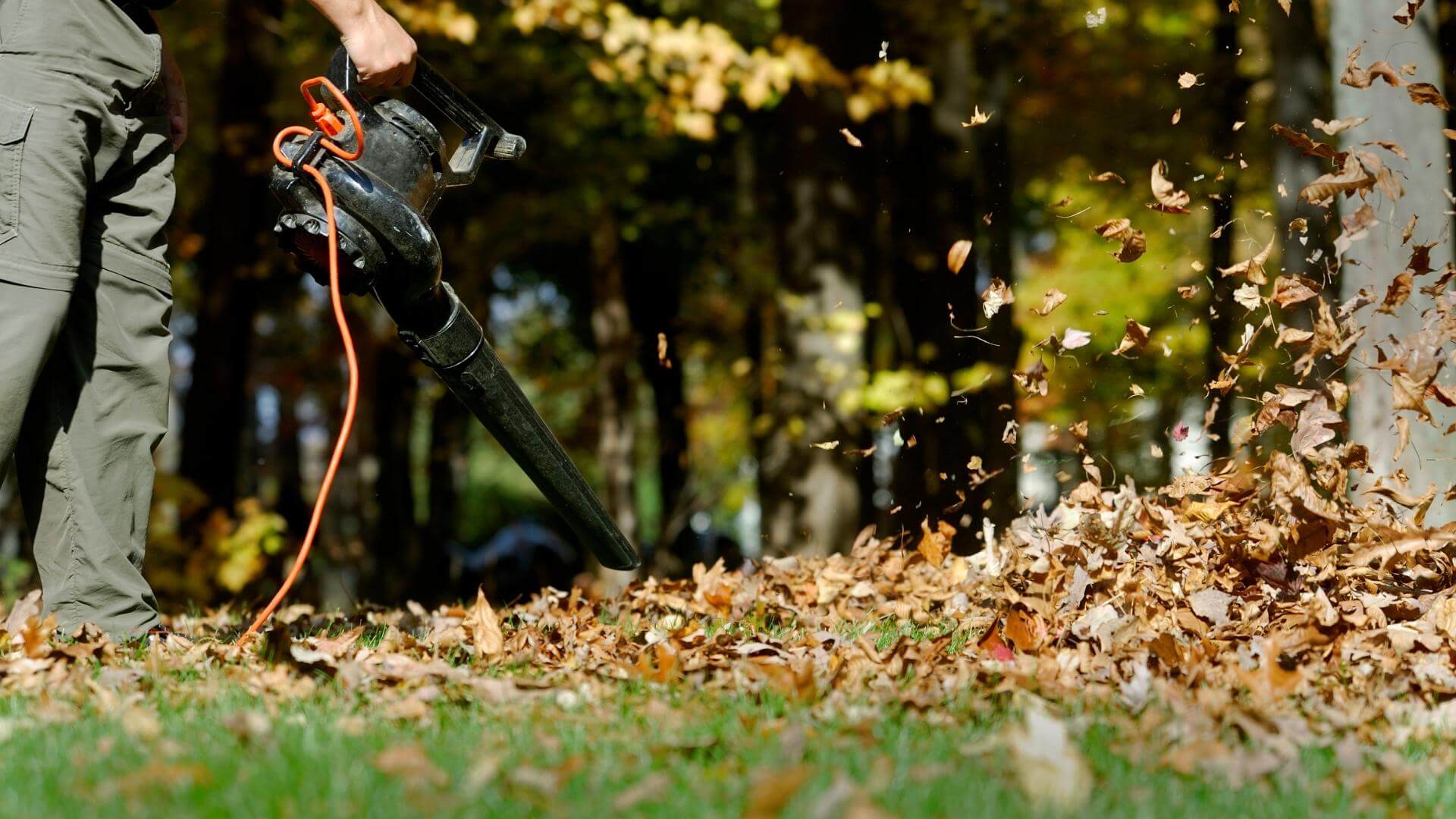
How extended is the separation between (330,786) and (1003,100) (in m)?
10.2

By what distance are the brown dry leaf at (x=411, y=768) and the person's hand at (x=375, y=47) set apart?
188cm

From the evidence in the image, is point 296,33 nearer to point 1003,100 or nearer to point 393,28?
point 1003,100

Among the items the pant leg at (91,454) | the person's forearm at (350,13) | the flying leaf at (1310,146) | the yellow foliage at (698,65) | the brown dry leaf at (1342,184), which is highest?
the yellow foliage at (698,65)

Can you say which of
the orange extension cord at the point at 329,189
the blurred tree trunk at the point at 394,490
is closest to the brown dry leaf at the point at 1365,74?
the orange extension cord at the point at 329,189

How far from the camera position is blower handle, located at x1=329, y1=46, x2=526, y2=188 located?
363 cm

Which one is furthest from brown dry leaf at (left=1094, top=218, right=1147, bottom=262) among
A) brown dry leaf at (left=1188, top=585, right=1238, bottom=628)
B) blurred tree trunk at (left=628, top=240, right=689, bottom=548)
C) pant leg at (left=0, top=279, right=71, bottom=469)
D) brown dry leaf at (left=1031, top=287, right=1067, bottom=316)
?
blurred tree trunk at (left=628, top=240, right=689, bottom=548)

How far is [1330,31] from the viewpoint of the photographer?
6.10 metres

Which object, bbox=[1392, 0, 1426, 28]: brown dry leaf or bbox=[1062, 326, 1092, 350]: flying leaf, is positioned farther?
bbox=[1062, 326, 1092, 350]: flying leaf

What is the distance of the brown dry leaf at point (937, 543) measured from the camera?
490 centimetres

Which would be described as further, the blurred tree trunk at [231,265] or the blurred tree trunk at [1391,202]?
the blurred tree trunk at [231,265]

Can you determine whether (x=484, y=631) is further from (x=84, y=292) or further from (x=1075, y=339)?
(x=1075, y=339)

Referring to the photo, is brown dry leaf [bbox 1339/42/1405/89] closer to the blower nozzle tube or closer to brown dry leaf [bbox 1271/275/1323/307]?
brown dry leaf [bbox 1271/275/1323/307]

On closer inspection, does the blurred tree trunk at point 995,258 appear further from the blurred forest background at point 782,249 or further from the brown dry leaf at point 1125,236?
the brown dry leaf at point 1125,236

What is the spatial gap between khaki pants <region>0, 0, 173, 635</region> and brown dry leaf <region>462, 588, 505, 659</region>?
0.91 meters
